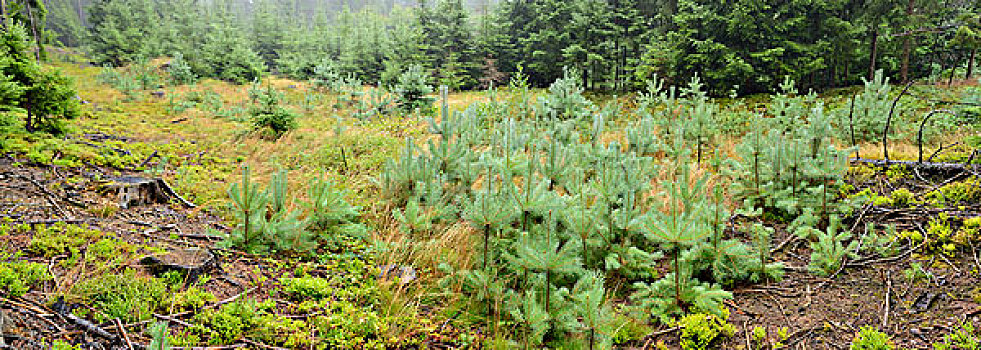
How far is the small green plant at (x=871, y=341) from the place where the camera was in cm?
247

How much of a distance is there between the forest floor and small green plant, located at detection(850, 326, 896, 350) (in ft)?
0.33

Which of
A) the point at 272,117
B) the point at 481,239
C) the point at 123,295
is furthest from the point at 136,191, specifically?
the point at 272,117

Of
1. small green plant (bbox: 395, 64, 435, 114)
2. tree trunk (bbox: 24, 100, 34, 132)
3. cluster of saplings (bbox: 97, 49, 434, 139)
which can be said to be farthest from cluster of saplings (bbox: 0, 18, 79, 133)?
small green plant (bbox: 395, 64, 435, 114)

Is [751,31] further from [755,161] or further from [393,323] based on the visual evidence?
[393,323]

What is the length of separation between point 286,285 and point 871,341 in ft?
11.5

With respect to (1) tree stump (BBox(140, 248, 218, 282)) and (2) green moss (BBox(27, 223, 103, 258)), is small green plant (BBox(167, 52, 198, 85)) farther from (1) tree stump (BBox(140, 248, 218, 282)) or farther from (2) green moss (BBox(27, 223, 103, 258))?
(1) tree stump (BBox(140, 248, 218, 282))

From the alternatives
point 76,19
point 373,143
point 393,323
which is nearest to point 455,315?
point 393,323

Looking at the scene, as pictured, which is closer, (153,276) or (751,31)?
(153,276)

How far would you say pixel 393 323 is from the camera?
2.85 metres

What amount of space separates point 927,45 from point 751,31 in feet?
36.6

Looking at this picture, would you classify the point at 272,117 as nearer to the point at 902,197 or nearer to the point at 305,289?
the point at 305,289

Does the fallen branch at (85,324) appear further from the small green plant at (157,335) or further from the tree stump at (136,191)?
the tree stump at (136,191)

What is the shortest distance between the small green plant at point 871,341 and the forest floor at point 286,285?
101 mm

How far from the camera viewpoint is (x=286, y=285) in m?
3.12
